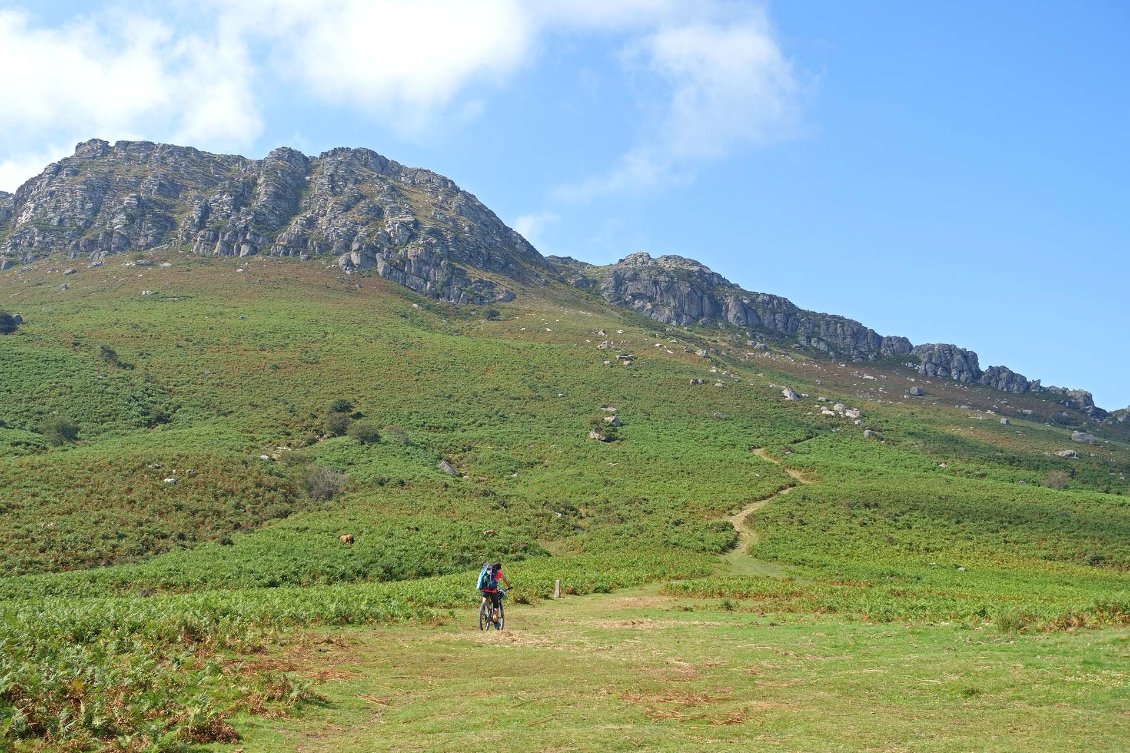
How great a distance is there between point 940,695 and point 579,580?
825 inches

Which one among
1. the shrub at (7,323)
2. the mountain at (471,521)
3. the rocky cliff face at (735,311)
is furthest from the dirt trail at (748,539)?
the rocky cliff face at (735,311)

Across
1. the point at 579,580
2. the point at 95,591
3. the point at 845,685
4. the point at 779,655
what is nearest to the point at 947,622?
the point at 779,655

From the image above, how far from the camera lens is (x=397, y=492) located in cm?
4969

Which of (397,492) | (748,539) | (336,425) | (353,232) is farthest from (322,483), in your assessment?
(353,232)

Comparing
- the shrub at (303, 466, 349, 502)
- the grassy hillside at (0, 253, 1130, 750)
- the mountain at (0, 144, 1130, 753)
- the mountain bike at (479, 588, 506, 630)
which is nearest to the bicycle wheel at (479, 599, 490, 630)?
the mountain bike at (479, 588, 506, 630)

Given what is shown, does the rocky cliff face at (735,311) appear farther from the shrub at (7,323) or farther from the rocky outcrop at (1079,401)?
the shrub at (7,323)

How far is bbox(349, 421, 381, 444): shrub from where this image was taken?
6184 centimetres

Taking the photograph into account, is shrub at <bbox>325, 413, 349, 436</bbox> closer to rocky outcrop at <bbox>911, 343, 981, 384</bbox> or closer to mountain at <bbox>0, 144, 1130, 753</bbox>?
mountain at <bbox>0, 144, 1130, 753</bbox>

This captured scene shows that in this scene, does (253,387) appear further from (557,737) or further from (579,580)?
(557,737)

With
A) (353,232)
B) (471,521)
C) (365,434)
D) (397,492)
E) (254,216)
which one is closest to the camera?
(471,521)

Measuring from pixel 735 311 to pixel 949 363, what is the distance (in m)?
52.8

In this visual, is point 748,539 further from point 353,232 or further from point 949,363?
point 949,363

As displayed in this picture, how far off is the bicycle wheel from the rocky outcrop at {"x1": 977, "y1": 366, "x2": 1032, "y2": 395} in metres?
177

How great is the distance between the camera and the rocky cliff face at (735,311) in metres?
178
